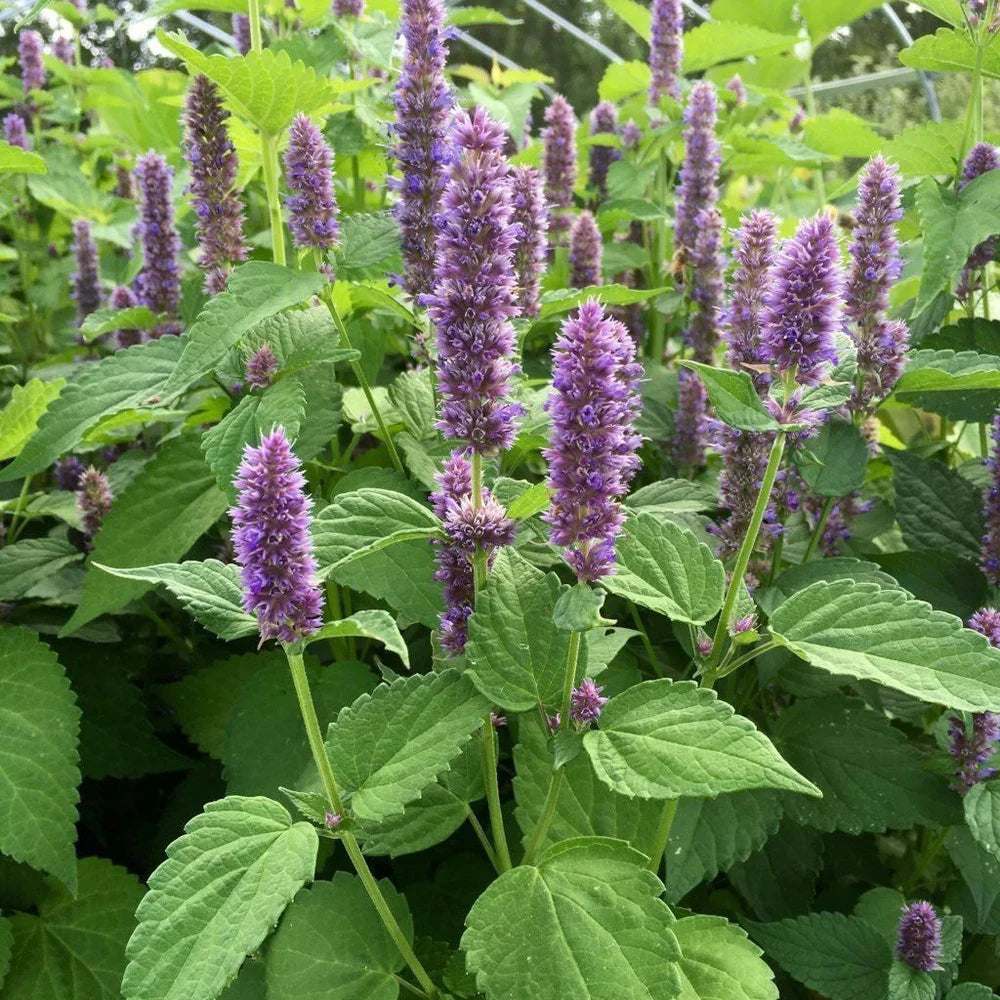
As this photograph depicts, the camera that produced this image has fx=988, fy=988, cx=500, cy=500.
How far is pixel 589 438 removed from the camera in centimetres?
132

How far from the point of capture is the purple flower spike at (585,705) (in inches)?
59.1

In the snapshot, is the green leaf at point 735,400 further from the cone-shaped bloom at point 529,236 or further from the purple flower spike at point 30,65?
the purple flower spike at point 30,65

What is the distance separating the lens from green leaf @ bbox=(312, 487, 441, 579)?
148cm

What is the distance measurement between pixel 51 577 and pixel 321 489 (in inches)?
31.0

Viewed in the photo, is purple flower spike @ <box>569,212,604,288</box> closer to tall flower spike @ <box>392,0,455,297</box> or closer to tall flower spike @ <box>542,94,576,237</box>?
tall flower spike @ <box>542,94,576,237</box>

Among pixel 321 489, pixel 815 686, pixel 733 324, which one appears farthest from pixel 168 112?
pixel 815 686

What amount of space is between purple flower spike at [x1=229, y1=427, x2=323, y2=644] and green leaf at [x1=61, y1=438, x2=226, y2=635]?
894 mm

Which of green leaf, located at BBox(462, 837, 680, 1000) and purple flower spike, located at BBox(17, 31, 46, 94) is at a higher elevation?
purple flower spike, located at BBox(17, 31, 46, 94)

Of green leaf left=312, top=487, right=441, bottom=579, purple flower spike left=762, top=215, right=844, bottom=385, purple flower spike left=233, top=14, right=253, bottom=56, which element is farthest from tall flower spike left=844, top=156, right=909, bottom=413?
purple flower spike left=233, top=14, right=253, bottom=56

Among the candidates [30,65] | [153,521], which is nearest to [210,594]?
[153,521]

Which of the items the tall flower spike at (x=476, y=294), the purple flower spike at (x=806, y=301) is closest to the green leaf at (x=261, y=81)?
the tall flower spike at (x=476, y=294)

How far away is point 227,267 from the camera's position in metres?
2.31

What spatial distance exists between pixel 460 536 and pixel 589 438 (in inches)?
11.3

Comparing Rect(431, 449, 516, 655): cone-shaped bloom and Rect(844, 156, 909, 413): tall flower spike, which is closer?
Rect(431, 449, 516, 655): cone-shaped bloom
